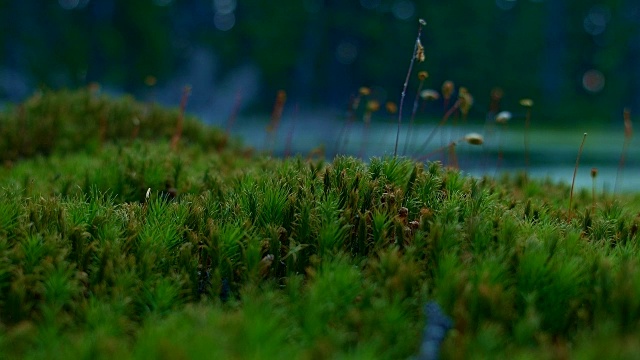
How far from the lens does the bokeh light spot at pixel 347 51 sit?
44.9 meters

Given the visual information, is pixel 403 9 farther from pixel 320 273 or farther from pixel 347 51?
pixel 320 273

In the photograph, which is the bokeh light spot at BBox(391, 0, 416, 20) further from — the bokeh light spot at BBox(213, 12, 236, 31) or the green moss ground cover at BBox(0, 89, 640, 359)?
the green moss ground cover at BBox(0, 89, 640, 359)

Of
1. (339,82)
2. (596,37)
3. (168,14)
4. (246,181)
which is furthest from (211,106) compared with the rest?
(246,181)

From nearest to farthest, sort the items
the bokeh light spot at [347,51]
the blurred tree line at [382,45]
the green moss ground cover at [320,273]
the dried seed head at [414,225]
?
1. the green moss ground cover at [320,273]
2. the dried seed head at [414,225]
3. the blurred tree line at [382,45]
4. the bokeh light spot at [347,51]

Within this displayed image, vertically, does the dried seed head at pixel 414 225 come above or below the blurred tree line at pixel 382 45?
below

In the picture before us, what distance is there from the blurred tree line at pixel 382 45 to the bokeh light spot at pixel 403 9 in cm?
7

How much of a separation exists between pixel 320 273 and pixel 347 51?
4399cm

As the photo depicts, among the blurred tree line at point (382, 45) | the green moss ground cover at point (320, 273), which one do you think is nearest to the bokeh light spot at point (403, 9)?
the blurred tree line at point (382, 45)

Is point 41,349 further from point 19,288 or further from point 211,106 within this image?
point 211,106

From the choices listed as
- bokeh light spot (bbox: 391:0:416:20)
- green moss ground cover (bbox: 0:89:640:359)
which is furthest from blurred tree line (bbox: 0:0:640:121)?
green moss ground cover (bbox: 0:89:640:359)

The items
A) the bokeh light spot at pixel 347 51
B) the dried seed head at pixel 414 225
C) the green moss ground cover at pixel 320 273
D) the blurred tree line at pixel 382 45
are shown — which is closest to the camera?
the green moss ground cover at pixel 320 273

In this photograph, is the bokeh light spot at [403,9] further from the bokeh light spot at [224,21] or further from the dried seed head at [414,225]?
the dried seed head at [414,225]

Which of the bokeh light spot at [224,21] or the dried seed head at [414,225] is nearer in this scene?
the dried seed head at [414,225]

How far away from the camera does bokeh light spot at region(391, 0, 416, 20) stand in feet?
141
